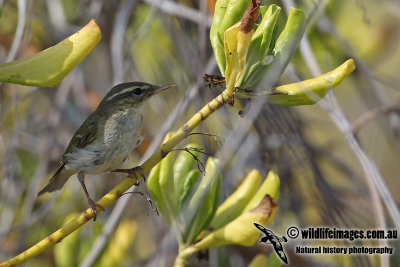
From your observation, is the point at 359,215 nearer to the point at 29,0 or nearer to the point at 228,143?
the point at 228,143

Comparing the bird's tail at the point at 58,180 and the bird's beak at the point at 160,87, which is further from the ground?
the bird's beak at the point at 160,87

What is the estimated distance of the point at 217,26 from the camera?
139 centimetres

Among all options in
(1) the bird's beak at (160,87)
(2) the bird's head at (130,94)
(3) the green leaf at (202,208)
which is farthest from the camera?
(2) the bird's head at (130,94)

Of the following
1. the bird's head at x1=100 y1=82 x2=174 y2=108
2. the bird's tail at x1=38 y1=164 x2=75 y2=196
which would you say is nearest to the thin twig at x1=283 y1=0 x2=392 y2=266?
the bird's head at x1=100 y1=82 x2=174 y2=108

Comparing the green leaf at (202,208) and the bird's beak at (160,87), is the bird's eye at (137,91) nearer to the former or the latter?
the bird's beak at (160,87)

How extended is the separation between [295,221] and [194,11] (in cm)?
119

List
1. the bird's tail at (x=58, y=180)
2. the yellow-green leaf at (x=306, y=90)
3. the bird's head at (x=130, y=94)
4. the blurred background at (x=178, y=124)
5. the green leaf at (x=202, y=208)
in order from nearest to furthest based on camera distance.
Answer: the yellow-green leaf at (x=306, y=90)
the green leaf at (x=202, y=208)
the blurred background at (x=178, y=124)
the bird's head at (x=130, y=94)
the bird's tail at (x=58, y=180)

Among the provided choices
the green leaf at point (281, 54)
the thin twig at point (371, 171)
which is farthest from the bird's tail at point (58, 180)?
the green leaf at point (281, 54)

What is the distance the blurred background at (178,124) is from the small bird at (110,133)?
0.40 feet

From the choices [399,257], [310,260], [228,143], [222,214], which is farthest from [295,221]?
[222,214]

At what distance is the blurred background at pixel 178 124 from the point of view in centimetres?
227

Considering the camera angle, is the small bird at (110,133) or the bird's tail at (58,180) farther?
the bird's tail at (58,180)

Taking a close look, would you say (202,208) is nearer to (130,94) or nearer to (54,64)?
(54,64)

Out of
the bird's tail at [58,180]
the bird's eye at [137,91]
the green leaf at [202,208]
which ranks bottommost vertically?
the green leaf at [202,208]
